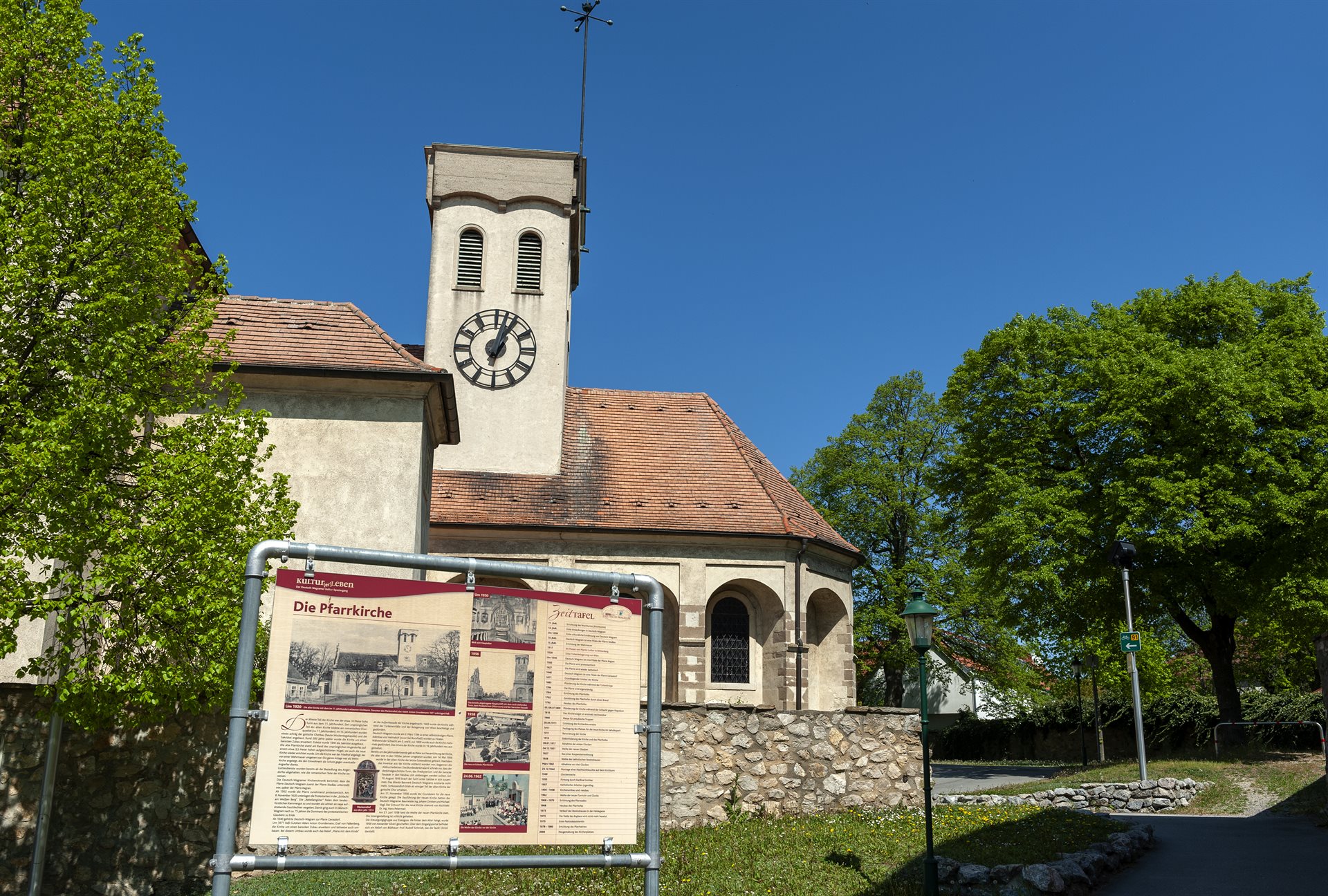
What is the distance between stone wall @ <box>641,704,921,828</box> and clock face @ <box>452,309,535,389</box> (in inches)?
509

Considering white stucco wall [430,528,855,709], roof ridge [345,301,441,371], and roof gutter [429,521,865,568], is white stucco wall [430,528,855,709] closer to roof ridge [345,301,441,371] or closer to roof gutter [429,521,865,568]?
roof gutter [429,521,865,568]

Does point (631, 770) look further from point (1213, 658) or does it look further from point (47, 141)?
point (1213, 658)

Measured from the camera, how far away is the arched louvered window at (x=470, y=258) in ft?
87.2

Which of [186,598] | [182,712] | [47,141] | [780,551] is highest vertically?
[47,141]

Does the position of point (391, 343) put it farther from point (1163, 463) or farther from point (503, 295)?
point (1163, 463)

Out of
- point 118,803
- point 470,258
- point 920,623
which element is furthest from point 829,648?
point 118,803

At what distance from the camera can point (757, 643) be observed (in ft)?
79.6

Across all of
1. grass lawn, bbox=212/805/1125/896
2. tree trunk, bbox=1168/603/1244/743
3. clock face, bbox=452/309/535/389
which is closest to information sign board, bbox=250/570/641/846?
grass lawn, bbox=212/805/1125/896

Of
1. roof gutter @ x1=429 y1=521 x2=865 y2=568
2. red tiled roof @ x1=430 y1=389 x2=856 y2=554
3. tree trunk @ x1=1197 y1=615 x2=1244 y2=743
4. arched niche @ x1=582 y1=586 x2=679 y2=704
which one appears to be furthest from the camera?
tree trunk @ x1=1197 y1=615 x2=1244 y2=743

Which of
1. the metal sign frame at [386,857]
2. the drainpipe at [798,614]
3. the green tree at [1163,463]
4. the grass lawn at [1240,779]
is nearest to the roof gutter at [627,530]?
the drainpipe at [798,614]

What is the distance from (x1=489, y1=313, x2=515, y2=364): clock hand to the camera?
84.6ft

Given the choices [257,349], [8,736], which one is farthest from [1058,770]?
[8,736]

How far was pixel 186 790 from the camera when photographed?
36.6ft

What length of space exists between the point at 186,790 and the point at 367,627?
22.9 ft
